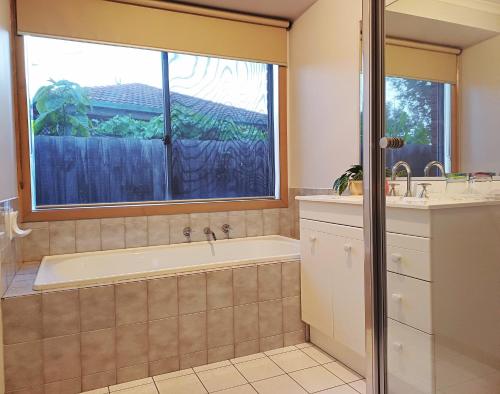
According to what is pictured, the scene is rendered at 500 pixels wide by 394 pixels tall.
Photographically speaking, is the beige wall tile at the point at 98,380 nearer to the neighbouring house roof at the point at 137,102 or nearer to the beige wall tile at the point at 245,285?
the beige wall tile at the point at 245,285

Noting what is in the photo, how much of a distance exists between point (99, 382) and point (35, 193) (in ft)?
4.74

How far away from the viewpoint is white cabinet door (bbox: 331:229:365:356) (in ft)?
6.31

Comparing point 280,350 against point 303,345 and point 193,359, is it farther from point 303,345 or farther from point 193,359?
point 193,359

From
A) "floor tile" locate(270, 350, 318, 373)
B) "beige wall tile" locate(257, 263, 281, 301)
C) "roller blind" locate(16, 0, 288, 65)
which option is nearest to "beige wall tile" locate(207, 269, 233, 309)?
"beige wall tile" locate(257, 263, 281, 301)

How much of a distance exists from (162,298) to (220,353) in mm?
500

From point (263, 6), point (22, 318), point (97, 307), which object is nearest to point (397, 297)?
point (97, 307)

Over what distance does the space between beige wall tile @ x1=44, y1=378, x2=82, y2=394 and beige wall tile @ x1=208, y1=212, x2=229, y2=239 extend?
1.50 metres

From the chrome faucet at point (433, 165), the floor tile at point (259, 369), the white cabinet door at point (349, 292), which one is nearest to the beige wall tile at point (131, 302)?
the floor tile at point (259, 369)

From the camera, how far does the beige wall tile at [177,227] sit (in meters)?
3.00

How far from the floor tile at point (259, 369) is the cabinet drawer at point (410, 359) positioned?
2.93 ft

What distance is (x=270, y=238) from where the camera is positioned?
10.6 ft

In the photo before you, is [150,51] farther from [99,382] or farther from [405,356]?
[405,356]

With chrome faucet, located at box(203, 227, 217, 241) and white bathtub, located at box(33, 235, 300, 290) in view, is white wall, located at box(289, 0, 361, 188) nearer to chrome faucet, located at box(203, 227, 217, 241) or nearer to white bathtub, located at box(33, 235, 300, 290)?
white bathtub, located at box(33, 235, 300, 290)

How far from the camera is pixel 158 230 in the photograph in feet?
9.71
